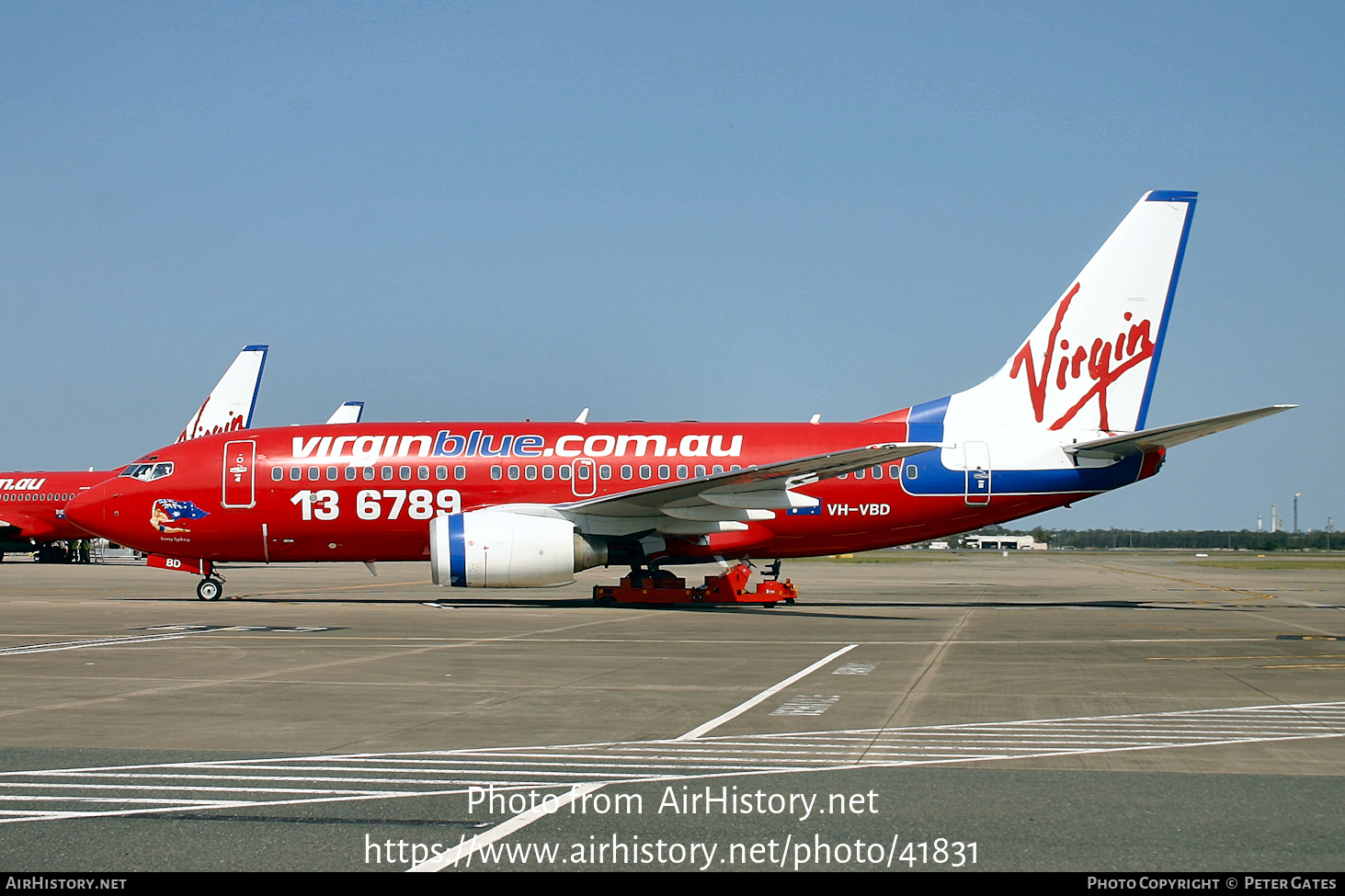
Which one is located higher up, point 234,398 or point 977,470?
point 234,398

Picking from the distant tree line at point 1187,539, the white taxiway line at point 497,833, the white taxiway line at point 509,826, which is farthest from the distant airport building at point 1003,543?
the white taxiway line at point 497,833

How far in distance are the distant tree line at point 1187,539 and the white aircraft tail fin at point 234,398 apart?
107 m

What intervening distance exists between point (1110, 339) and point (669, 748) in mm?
21875

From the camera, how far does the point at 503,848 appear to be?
5809 mm

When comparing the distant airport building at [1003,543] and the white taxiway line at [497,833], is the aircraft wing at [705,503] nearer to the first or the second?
the white taxiway line at [497,833]

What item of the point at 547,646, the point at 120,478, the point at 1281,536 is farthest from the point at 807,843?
the point at 1281,536

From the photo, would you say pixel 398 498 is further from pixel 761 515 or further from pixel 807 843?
pixel 807 843

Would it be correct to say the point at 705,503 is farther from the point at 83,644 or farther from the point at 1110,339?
the point at 83,644

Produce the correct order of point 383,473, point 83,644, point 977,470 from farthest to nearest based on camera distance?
point 383,473, point 977,470, point 83,644

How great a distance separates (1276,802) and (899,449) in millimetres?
15400

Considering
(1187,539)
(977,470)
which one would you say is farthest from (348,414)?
(1187,539)

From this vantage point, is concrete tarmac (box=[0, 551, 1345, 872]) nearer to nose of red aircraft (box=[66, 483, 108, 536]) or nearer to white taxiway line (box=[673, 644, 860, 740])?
white taxiway line (box=[673, 644, 860, 740])

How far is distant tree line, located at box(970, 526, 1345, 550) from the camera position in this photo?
5787 inches

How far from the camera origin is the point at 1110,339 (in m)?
27.2
